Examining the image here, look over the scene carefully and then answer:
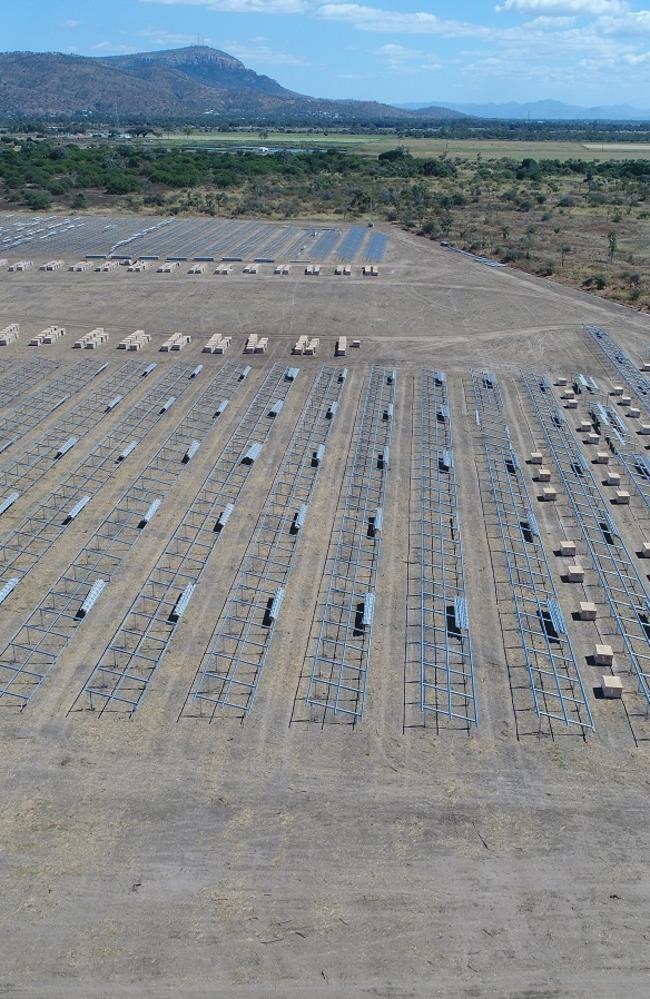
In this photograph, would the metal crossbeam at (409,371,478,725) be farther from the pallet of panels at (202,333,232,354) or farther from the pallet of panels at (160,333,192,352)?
the pallet of panels at (160,333,192,352)

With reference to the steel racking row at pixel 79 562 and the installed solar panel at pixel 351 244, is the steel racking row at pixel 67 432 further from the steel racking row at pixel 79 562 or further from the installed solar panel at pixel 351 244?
the installed solar panel at pixel 351 244

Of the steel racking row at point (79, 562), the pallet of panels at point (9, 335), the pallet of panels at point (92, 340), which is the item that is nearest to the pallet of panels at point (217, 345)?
the pallet of panels at point (92, 340)

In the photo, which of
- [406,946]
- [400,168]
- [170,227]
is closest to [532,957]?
[406,946]

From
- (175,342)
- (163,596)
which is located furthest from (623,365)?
(163,596)

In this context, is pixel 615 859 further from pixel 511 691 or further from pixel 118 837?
pixel 118 837

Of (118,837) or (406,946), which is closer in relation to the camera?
(406,946)
